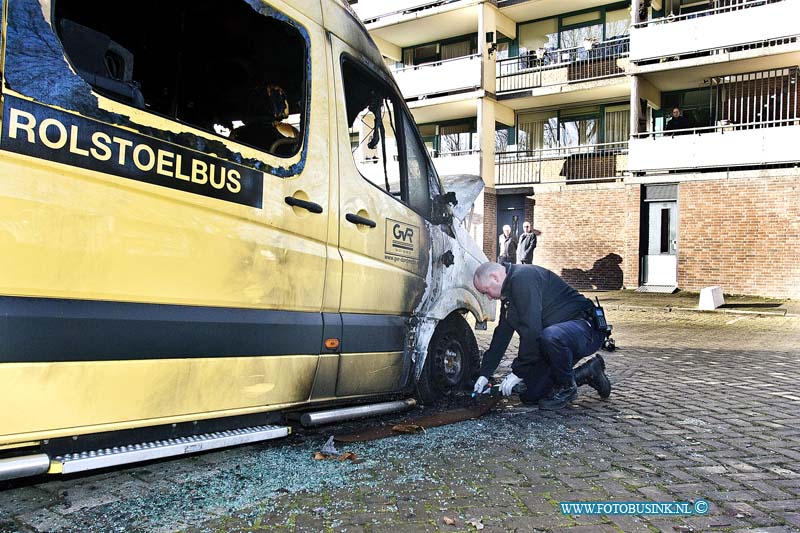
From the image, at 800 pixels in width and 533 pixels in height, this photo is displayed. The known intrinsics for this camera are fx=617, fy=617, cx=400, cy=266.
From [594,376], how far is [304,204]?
2.99 m

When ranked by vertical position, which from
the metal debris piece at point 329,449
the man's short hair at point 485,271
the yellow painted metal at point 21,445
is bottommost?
the metal debris piece at point 329,449

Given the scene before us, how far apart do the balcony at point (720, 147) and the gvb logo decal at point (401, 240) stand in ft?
50.2

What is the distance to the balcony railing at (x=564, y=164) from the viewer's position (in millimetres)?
19797

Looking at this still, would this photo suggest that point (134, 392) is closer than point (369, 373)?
Yes

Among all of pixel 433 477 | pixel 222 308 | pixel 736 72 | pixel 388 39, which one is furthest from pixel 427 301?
pixel 388 39

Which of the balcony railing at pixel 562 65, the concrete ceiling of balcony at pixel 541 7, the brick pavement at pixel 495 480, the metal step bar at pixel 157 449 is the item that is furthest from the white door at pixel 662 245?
the metal step bar at pixel 157 449

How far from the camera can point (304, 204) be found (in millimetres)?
3236

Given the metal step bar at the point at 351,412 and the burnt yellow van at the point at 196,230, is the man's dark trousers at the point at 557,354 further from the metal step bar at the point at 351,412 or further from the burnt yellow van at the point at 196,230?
the metal step bar at the point at 351,412

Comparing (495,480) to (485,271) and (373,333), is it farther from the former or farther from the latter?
(485,271)

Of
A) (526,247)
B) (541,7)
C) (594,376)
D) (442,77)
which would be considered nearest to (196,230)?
(594,376)

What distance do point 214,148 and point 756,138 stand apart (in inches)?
684

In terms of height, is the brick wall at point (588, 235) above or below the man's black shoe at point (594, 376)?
above

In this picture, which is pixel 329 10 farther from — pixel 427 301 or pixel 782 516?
pixel 782 516

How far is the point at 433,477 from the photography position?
3.19 m
